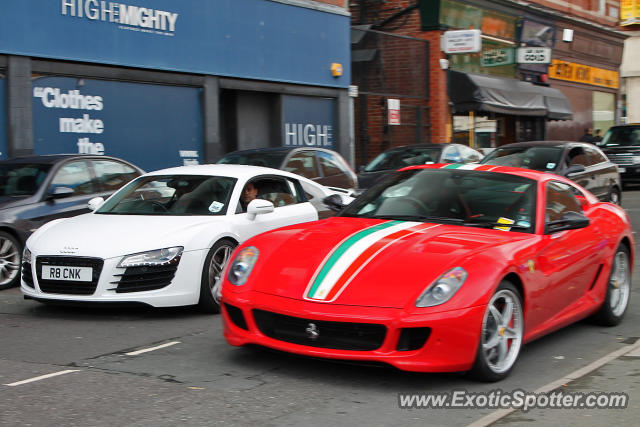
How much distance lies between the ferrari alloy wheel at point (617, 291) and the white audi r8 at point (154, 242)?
10.2ft

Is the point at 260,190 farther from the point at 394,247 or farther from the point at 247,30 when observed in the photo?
the point at 247,30

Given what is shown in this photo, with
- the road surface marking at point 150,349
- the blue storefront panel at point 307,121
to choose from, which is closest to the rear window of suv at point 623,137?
the blue storefront panel at point 307,121

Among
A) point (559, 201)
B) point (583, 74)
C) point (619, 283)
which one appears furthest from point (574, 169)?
point (583, 74)

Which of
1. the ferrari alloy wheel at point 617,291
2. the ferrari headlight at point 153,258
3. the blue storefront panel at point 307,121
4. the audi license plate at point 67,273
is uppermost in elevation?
the blue storefront panel at point 307,121

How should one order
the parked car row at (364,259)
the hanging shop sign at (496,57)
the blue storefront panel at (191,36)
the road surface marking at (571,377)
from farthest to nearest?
the hanging shop sign at (496,57) → the blue storefront panel at (191,36) → the parked car row at (364,259) → the road surface marking at (571,377)

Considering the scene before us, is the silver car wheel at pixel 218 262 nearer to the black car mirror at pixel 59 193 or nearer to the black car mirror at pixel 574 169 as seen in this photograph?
the black car mirror at pixel 59 193

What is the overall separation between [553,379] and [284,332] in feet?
5.58

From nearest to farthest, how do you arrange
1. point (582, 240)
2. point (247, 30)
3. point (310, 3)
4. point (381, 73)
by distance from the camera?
point (582, 240) < point (247, 30) < point (310, 3) < point (381, 73)

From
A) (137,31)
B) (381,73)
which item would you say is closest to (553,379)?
(137,31)

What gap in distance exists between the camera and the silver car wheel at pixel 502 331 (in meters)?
5.12

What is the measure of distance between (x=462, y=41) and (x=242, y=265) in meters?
21.4

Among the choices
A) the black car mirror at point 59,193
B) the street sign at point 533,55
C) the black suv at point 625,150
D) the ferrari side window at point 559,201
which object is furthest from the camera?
the street sign at point 533,55

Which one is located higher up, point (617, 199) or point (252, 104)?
point (252, 104)

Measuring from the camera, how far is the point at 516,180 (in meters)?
6.45
